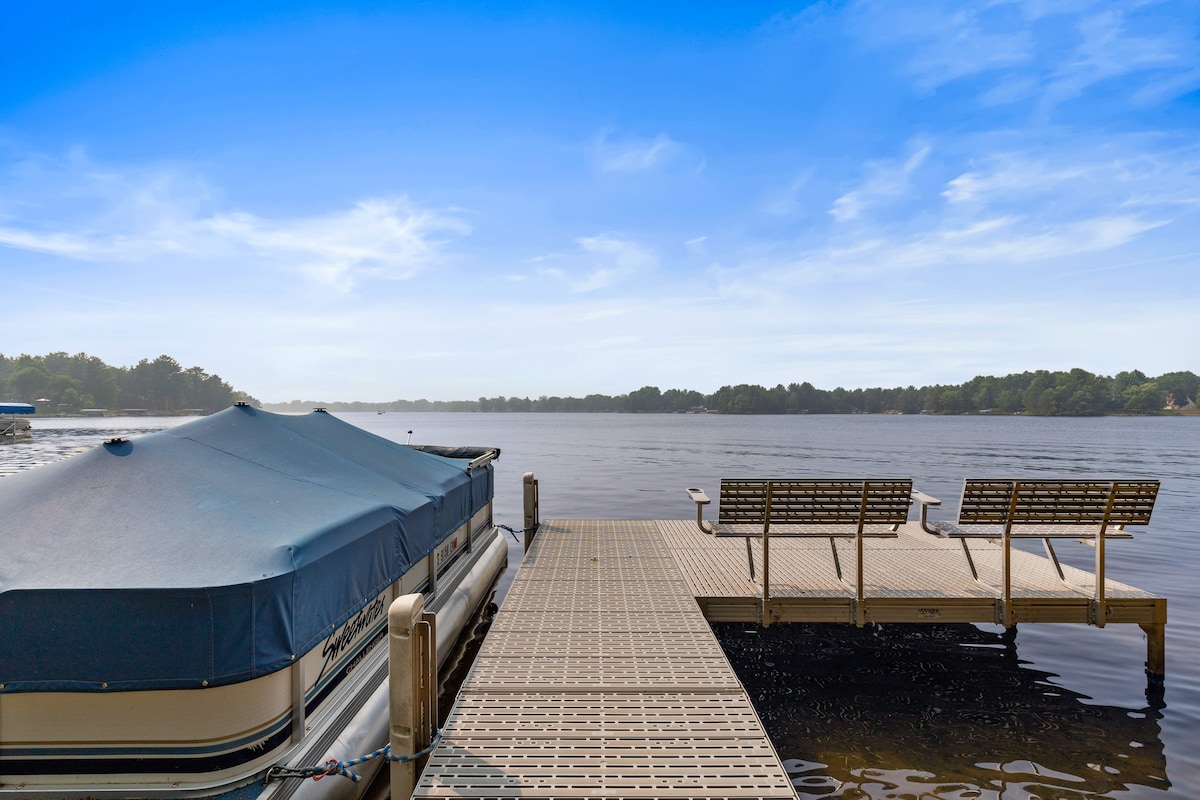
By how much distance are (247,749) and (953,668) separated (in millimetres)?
8828

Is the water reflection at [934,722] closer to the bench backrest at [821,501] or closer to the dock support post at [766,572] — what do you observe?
the dock support post at [766,572]

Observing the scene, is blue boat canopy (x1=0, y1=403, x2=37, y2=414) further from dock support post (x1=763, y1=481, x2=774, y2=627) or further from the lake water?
the lake water

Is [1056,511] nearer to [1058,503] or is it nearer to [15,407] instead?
[1058,503]

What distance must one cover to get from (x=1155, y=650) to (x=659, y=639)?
6907mm

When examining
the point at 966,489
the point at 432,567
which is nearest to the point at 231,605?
the point at 432,567

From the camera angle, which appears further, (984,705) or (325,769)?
(984,705)

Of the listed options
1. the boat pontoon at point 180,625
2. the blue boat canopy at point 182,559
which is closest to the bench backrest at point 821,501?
the blue boat canopy at point 182,559

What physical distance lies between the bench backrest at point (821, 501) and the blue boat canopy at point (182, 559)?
4.31 meters

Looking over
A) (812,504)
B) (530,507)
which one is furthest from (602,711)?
(530,507)

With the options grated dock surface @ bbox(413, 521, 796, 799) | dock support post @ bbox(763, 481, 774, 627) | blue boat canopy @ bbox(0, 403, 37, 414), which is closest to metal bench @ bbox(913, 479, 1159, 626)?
dock support post @ bbox(763, 481, 774, 627)

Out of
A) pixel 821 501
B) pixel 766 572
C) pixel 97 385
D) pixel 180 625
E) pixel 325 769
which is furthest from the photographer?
pixel 97 385

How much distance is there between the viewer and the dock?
→ 4141 mm

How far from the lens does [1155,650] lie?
8.19 metres

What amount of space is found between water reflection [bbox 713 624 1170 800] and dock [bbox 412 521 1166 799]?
3.64 feet
